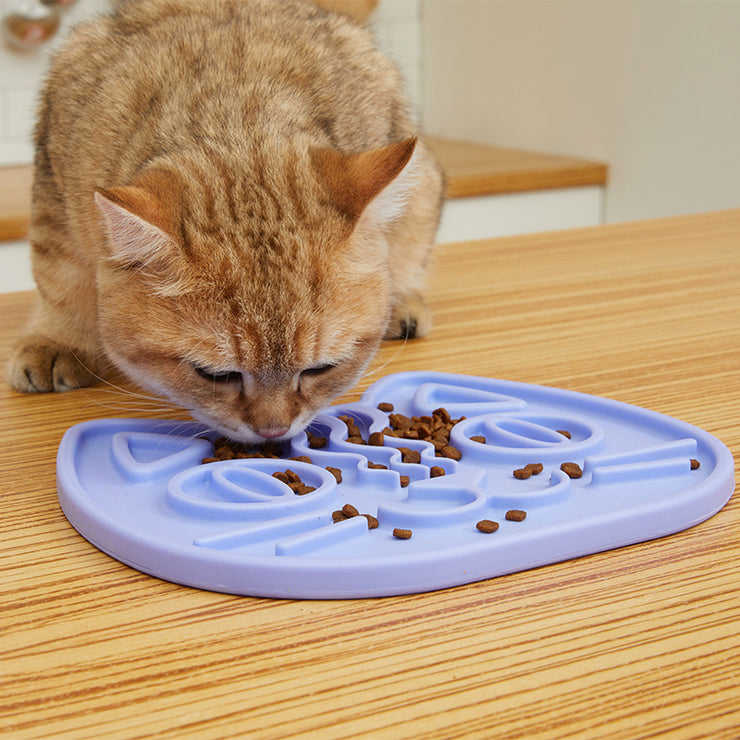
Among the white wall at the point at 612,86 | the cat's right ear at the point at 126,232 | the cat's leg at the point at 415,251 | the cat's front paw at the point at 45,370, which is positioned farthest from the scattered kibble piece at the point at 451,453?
the white wall at the point at 612,86

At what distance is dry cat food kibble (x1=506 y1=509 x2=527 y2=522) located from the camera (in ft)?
2.51

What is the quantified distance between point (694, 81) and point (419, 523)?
2.40 meters

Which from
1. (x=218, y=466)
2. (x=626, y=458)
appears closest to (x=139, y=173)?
(x=218, y=466)

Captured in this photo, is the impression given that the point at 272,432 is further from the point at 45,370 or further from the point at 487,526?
the point at 45,370

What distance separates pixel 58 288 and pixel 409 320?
1.67ft

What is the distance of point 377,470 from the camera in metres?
0.85

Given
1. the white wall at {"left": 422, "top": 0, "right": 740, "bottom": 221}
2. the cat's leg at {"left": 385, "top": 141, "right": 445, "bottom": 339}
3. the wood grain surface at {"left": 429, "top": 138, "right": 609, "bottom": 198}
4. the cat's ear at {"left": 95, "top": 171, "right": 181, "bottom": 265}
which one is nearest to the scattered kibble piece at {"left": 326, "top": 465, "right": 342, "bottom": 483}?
the cat's ear at {"left": 95, "top": 171, "right": 181, "bottom": 265}

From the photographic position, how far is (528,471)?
85cm

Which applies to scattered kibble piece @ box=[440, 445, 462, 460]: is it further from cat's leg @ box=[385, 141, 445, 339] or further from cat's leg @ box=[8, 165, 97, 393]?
cat's leg @ box=[8, 165, 97, 393]

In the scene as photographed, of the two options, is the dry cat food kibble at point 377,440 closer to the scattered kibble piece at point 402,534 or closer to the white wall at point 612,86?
the scattered kibble piece at point 402,534

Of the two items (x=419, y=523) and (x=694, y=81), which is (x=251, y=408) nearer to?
(x=419, y=523)

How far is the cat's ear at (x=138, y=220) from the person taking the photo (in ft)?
2.88

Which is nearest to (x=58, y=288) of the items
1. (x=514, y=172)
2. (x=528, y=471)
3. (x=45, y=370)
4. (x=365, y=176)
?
(x=45, y=370)

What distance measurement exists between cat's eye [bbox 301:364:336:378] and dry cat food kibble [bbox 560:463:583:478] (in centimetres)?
29
